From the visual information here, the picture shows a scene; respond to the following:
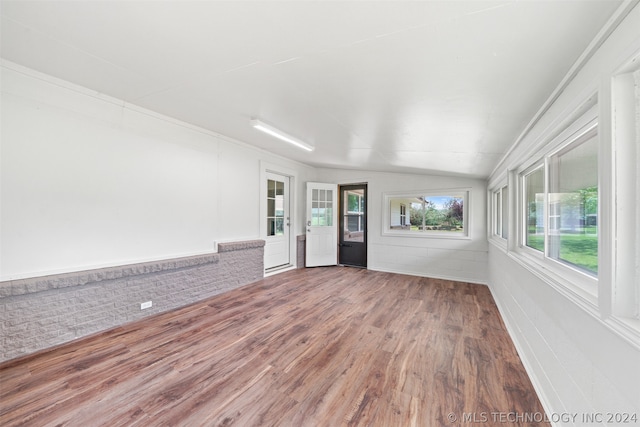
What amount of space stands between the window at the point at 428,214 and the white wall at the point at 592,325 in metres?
3.20

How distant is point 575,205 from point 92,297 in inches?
167

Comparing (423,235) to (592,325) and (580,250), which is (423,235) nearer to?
(580,250)

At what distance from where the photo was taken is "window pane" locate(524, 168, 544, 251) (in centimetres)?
226

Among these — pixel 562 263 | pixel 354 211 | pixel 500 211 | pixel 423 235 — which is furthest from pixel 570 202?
pixel 354 211

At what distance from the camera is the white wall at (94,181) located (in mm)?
2094

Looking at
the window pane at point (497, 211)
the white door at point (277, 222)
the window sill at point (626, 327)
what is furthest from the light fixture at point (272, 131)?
the window pane at point (497, 211)

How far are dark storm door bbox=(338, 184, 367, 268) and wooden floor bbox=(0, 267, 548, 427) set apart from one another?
2.86 meters

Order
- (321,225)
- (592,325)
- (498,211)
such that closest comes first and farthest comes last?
(592,325)
(498,211)
(321,225)

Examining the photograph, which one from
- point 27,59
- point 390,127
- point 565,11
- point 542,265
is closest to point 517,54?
point 565,11

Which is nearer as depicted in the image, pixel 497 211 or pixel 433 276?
pixel 497 211

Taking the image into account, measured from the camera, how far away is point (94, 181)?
100 inches

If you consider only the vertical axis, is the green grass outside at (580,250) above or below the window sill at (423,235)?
above

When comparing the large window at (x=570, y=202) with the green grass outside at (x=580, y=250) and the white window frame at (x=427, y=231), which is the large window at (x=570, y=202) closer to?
the green grass outside at (x=580, y=250)

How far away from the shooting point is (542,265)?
6.37ft
